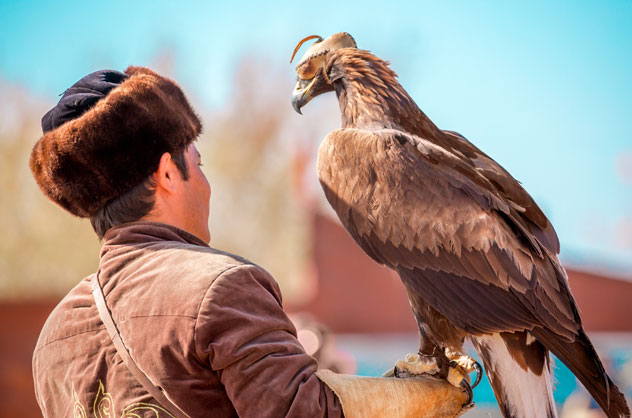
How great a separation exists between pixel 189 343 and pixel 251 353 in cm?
12

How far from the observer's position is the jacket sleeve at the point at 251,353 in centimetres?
123

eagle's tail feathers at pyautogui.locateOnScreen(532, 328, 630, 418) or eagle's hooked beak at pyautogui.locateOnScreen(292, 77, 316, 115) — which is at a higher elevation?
eagle's hooked beak at pyautogui.locateOnScreen(292, 77, 316, 115)

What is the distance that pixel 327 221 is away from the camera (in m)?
10.1

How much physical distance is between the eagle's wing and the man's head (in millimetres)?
639

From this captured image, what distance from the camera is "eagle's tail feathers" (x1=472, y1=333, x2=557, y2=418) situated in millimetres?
1980

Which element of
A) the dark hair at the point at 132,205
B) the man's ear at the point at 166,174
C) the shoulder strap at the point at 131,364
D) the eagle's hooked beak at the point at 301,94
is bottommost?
the shoulder strap at the point at 131,364

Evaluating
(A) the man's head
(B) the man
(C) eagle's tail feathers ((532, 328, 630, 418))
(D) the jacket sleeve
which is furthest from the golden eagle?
(D) the jacket sleeve

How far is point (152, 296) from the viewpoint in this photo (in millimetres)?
1309

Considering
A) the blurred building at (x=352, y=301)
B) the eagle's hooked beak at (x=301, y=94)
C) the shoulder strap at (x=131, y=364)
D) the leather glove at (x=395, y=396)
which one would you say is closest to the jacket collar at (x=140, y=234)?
the shoulder strap at (x=131, y=364)

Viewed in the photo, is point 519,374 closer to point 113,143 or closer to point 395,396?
point 395,396

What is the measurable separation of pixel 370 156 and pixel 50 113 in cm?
95

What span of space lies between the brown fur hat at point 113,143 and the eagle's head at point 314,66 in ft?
2.55

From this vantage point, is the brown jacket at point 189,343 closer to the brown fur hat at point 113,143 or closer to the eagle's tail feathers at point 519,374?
the brown fur hat at point 113,143

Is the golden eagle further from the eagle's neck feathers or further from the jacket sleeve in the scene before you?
the jacket sleeve
